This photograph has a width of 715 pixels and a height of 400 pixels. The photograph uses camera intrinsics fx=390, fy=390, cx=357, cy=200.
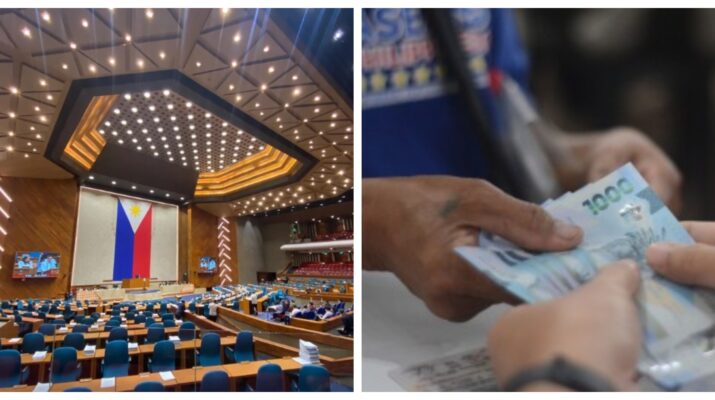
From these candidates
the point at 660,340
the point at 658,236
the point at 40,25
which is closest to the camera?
the point at 660,340

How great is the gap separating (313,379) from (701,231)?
2.81 m

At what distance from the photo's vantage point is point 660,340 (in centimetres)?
210

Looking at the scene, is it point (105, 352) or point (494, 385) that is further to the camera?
point (105, 352)

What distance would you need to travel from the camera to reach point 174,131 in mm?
11414

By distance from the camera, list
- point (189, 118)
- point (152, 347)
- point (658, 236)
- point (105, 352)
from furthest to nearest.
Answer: point (189, 118) < point (152, 347) < point (105, 352) < point (658, 236)

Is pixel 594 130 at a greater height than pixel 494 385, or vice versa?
pixel 594 130

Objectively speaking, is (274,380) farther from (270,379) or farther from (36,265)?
(36,265)

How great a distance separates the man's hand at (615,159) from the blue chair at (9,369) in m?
4.59

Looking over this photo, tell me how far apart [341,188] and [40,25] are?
1105 cm

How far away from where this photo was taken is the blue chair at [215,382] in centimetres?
287

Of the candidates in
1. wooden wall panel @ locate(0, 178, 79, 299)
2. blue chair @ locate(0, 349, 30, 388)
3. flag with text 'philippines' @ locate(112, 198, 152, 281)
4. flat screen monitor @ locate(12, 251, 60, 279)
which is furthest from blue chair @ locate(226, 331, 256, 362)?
flag with text 'philippines' @ locate(112, 198, 152, 281)

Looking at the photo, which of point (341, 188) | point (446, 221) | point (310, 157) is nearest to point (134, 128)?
point (310, 157)

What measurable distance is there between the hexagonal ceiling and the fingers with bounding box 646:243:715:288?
2.98 m

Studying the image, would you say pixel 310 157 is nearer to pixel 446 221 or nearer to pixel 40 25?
pixel 40 25
